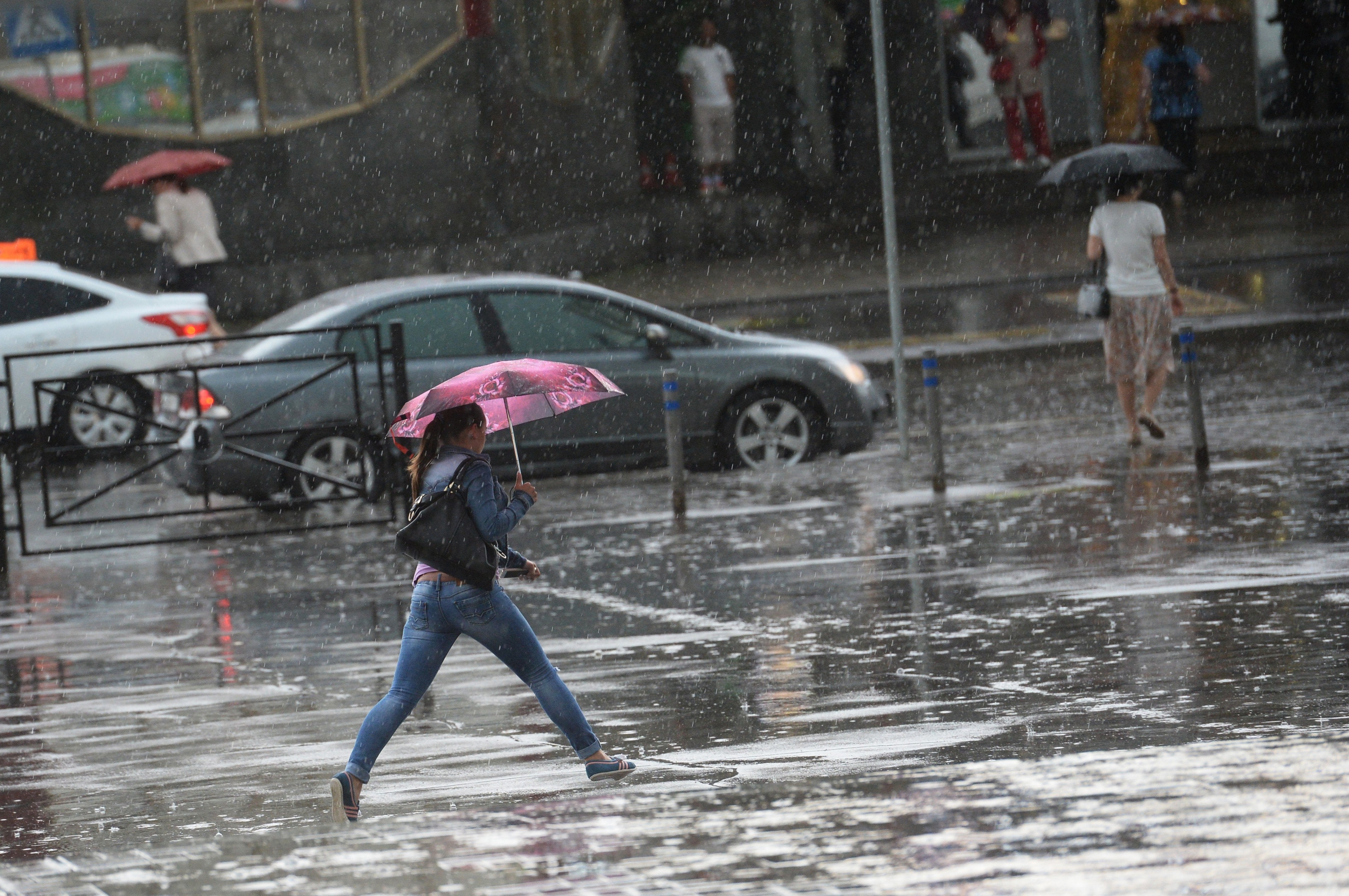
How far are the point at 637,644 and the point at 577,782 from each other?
8.29 feet

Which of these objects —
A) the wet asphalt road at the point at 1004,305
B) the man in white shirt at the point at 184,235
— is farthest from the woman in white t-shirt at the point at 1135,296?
the man in white shirt at the point at 184,235

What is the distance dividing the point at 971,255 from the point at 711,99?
4.29 metres

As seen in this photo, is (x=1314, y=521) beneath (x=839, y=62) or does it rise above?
beneath

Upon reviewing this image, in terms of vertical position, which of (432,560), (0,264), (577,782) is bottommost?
(577,782)

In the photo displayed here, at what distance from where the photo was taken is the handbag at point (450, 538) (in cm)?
667

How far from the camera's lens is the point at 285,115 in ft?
82.7

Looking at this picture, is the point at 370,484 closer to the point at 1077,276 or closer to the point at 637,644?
the point at 637,644

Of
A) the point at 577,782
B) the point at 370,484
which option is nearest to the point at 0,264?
the point at 370,484

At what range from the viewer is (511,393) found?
22.9 feet

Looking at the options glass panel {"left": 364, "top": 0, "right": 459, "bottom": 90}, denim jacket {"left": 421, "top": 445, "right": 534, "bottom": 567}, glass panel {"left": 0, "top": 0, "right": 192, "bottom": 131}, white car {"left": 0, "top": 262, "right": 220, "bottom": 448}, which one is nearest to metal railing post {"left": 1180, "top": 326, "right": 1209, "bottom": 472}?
denim jacket {"left": 421, "top": 445, "right": 534, "bottom": 567}

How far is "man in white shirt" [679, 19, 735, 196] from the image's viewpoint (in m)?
27.6

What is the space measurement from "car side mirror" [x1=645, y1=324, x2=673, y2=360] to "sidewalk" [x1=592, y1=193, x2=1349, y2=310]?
28.5 ft

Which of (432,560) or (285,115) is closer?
(432,560)

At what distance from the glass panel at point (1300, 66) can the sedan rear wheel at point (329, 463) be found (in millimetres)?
19973
